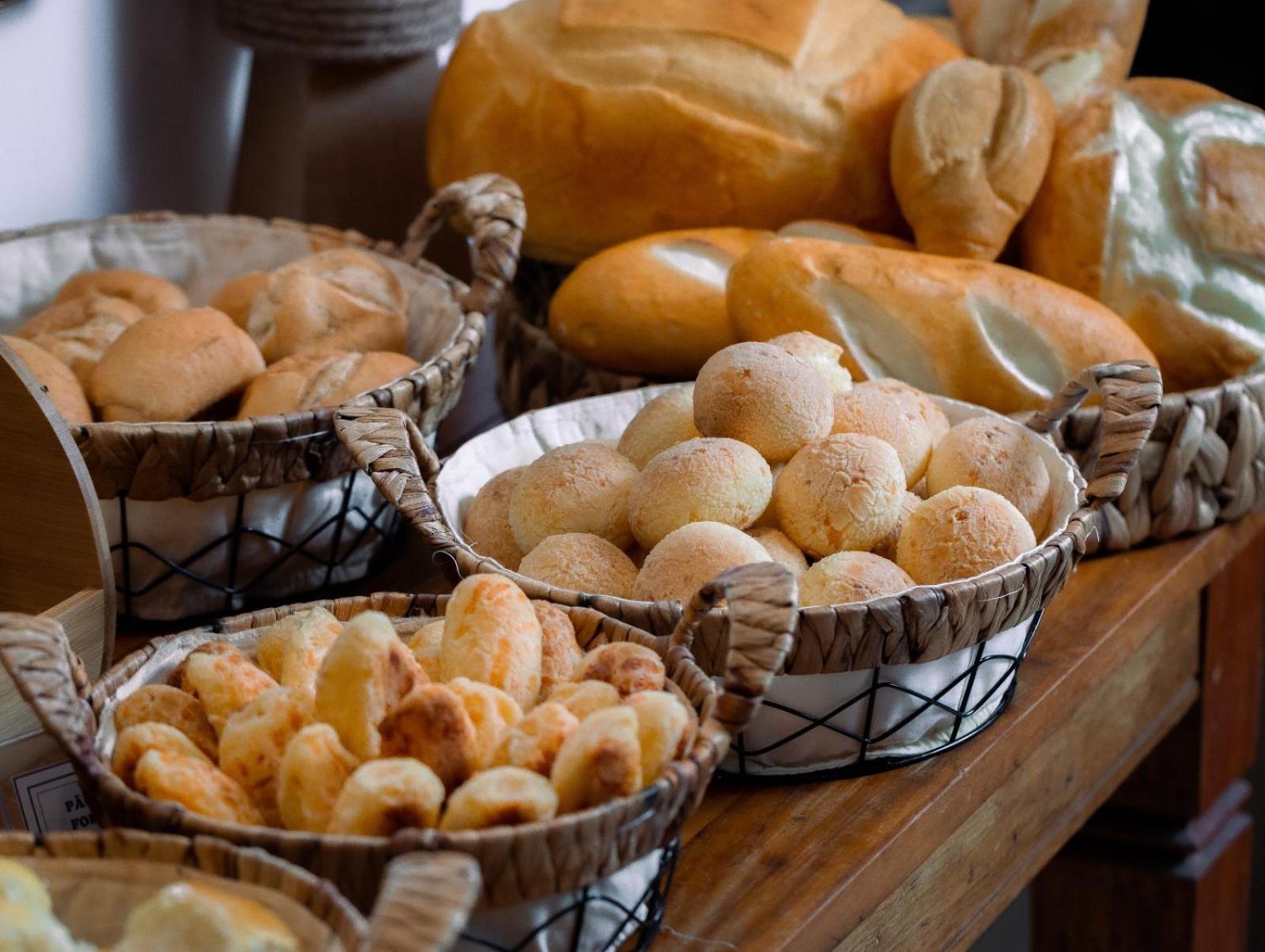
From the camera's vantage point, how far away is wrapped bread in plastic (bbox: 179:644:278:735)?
0.51 m

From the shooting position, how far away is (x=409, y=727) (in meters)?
0.45

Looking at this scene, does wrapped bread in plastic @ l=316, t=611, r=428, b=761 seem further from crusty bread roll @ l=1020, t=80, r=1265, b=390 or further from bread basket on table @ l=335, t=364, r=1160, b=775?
crusty bread roll @ l=1020, t=80, r=1265, b=390

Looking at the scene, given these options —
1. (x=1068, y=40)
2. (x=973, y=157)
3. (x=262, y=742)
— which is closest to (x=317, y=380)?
(x=262, y=742)

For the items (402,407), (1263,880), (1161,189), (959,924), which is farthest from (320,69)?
(1263,880)

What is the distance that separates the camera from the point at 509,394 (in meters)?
1.16

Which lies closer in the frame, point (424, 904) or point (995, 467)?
point (424, 904)

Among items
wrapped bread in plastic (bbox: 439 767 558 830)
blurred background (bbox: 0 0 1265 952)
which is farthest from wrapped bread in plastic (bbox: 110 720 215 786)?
blurred background (bbox: 0 0 1265 952)

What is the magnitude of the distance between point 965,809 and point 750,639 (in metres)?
0.28

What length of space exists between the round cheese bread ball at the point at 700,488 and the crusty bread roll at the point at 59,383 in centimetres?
32

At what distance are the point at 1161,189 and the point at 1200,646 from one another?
0.37 metres

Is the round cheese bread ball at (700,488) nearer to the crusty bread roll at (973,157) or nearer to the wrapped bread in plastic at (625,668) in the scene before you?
the wrapped bread in plastic at (625,668)

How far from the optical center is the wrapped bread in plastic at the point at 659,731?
1.51ft

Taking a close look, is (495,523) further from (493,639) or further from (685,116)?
(685,116)

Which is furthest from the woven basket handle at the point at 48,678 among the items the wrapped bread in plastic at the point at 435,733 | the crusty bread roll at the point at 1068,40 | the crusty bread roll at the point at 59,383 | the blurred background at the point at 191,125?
the crusty bread roll at the point at 1068,40
